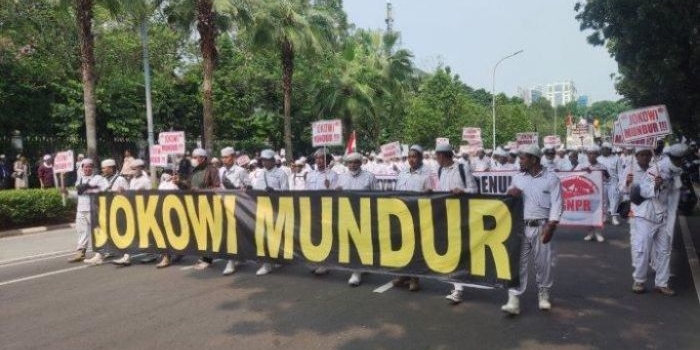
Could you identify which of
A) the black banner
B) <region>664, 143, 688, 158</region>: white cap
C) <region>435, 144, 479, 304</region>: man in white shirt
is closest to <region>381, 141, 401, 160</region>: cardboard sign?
the black banner

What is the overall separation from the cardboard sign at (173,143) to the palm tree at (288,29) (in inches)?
333

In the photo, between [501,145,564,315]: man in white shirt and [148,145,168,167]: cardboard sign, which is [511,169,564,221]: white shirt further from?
[148,145,168,167]: cardboard sign

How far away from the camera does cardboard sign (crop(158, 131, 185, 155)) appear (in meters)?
13.7

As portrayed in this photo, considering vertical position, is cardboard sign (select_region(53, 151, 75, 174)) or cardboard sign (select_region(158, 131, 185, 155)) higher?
cardboard sign (select_region(158, 131, 185, 155))

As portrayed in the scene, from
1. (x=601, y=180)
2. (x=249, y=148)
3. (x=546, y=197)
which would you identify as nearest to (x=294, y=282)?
(x=546, y=197)

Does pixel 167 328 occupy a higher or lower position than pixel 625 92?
lower

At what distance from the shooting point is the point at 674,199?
664 centimetres

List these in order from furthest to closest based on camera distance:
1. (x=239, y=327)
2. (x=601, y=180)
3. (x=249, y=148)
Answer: (x=249, y=148) → (x=601, y=180) → (x=239, y=327)

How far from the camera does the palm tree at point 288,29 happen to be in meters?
21.9

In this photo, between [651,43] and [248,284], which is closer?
[248,284]

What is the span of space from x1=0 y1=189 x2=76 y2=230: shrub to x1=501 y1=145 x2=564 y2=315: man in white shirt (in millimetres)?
12156

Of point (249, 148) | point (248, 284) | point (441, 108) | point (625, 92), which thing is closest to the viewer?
point (248, 284)

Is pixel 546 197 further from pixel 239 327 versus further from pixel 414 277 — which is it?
pixel 239 327

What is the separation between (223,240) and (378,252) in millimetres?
2478
